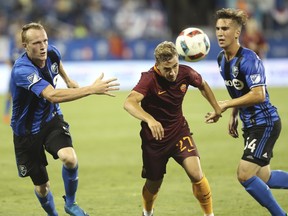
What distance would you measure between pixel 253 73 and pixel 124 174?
3998mm

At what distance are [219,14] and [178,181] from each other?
3.29 m

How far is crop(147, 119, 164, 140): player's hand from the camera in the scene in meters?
7.03

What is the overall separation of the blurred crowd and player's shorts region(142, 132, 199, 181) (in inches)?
661

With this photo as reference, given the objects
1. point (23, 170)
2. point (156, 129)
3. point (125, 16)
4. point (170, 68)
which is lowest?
point (125, 16)

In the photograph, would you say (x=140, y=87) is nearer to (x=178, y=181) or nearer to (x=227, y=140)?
(x=178, y=181)

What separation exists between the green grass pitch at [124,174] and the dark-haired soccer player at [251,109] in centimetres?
93

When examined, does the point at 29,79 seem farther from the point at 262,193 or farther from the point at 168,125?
the point at 262,193

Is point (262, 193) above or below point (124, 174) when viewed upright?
above

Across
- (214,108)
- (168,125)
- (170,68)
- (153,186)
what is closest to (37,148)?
(153,186)

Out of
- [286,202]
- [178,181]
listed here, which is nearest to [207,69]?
[178,181]

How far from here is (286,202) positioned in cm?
854

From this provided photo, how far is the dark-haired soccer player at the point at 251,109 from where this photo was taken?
23.5 feet

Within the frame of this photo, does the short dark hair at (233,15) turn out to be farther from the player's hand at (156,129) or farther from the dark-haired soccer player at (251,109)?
the player's hand at (156,129)

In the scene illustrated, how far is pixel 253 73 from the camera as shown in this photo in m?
7.22
